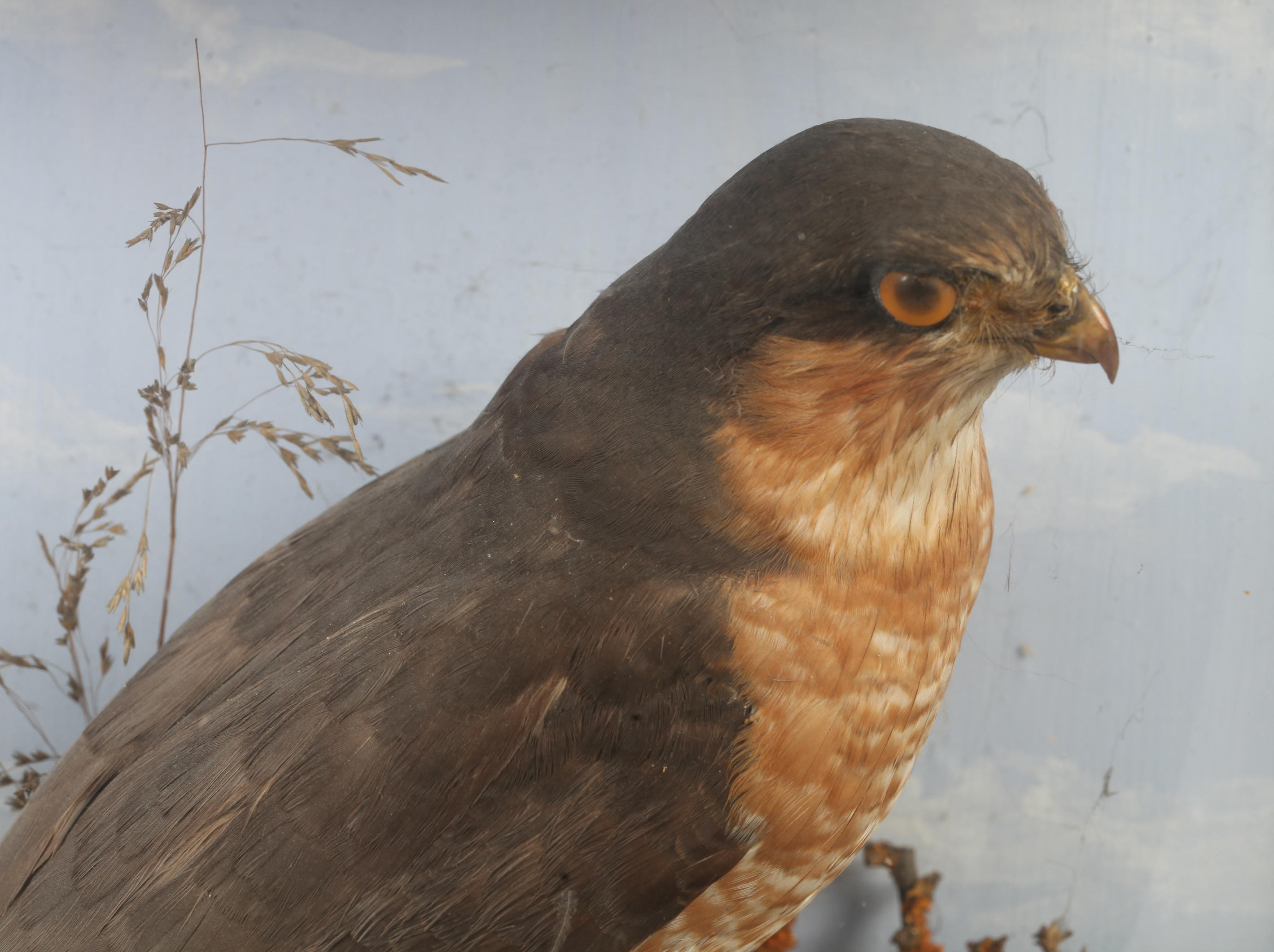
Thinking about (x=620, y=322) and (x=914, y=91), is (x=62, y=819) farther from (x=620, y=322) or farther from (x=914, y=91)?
(x=914, y=91)

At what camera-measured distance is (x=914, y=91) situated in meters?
2.00

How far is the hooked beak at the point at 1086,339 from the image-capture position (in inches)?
41.8

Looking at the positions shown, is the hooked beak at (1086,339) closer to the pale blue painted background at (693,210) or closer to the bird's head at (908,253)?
the bird's head at (908,253)

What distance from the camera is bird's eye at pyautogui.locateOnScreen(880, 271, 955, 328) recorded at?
3.24 feet

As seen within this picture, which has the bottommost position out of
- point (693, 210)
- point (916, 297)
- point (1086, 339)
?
point (1086, 339)

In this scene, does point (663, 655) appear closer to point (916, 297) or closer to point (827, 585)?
point (827, 585)

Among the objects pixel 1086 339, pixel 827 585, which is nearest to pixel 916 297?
pixel 1086 339

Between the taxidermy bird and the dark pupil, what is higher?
the dark pupil

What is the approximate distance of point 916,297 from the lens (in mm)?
994

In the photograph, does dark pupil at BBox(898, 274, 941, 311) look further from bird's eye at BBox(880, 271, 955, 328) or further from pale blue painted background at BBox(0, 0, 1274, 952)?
pale blue painted background at BBox(0, 0, 1274, 952)

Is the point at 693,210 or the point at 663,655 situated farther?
the point at 693,210

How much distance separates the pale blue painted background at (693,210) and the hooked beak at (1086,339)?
0.94m

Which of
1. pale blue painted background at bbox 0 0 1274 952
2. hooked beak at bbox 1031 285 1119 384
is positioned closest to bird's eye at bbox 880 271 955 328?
hooked beak at bbox 1031 285 1119 384

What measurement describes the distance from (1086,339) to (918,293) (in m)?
0.23
